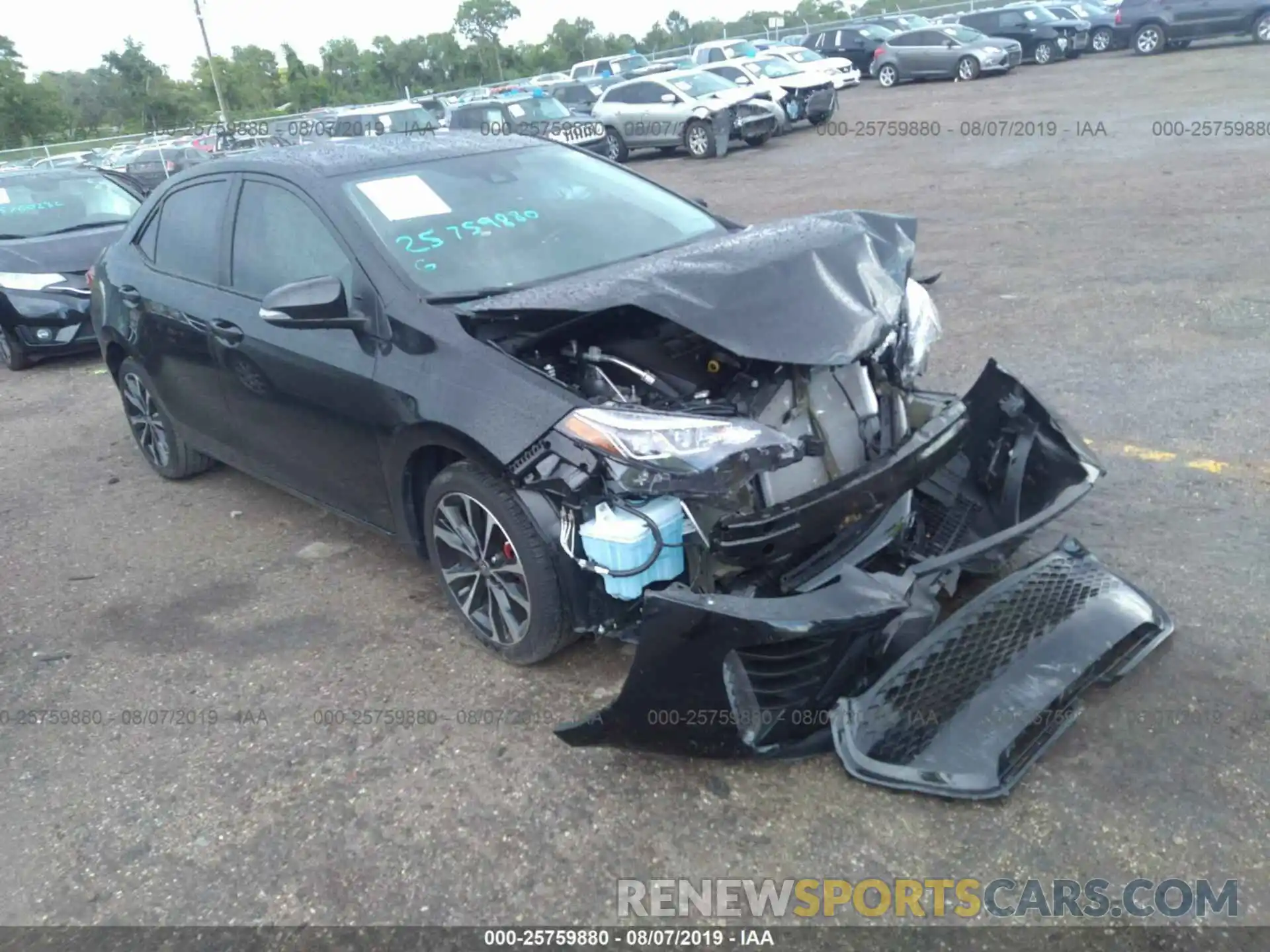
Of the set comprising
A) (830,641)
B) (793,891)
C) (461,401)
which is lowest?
(793,891)

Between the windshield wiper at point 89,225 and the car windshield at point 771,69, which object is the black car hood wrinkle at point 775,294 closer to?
the windshield wiper at point 89,225

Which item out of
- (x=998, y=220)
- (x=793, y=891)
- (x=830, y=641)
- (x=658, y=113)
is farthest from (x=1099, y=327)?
(x=658, y=113)

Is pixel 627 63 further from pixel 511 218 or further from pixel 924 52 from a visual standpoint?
pixel 511 218

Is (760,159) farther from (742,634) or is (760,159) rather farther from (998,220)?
(742,634)

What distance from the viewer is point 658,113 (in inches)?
769

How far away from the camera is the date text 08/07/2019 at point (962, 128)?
1579cm

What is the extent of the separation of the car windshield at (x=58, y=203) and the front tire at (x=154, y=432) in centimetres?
434

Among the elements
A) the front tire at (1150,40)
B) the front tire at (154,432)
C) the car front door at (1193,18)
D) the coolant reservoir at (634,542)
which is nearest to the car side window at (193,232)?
the front tire at (154,432)

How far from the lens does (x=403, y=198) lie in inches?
154

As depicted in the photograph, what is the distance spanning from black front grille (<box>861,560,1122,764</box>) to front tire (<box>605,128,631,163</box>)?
18.4 m

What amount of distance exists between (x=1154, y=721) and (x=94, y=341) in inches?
342

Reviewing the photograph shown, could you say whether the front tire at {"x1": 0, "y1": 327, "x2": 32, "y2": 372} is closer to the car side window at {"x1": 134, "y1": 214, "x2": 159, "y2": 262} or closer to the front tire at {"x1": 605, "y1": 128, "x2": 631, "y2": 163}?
the car side window at {"x1": 134, "y1": 214, "x2": 159, "y2": 262}

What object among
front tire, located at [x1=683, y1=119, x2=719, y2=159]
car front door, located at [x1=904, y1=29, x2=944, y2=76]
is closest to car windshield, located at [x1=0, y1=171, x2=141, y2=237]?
front tire, located at [x1=683, y1=119, x2=719, y2=159]

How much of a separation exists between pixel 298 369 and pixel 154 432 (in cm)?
214
